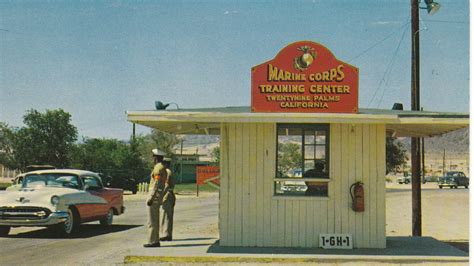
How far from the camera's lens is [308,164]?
1165 centimetres

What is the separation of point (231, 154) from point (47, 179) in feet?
22.2

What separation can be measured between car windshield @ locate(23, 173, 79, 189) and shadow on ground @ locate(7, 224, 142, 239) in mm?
1218

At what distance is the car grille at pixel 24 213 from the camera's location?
14688 millimetres

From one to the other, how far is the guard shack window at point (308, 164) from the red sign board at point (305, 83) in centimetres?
44

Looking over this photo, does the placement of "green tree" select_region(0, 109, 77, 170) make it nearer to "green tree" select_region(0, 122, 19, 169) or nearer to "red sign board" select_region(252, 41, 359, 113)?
"green tree" select_region(0, 122, 19, 169)

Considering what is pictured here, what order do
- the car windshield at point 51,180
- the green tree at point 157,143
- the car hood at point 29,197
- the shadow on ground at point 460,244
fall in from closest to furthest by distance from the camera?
the shadow on ground at point 460,244 < the car hood at point 29,197 < the car windshield at point 51,180 < the green tree at point 157,143

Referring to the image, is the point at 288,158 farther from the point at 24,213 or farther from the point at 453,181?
the point at 453,181

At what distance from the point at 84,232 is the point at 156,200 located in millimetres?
5628

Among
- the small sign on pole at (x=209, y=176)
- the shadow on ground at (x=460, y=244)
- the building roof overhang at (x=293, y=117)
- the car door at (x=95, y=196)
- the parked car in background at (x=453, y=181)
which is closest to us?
the building roof overhang at (x=293, y=117)

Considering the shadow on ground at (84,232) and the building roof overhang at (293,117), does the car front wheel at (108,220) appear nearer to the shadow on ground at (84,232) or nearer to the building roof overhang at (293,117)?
the shadow on ground at (84,232)

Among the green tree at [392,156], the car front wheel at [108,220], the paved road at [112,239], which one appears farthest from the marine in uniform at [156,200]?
the green tree at [392,156]

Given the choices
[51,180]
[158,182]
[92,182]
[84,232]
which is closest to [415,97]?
[158,182]

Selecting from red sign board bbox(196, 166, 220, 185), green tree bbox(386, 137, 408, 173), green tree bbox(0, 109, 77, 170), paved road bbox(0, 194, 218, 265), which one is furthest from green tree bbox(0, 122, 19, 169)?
red sign board bbox(196, 166, 220, 185)

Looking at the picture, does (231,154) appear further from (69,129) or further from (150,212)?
(69,129)
